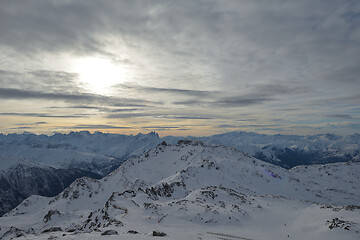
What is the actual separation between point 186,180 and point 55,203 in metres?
109

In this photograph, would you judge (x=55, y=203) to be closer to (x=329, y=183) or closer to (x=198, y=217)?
(x=198, y=217)

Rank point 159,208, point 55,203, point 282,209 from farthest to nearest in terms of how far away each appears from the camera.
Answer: point 55,203 < point 282,209 < point 159,208

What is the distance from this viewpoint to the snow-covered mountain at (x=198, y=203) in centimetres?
3447

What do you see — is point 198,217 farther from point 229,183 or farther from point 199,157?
point 199,157

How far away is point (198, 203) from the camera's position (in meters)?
50.8

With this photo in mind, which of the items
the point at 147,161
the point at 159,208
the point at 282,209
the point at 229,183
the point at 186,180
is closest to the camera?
the point at 159,208

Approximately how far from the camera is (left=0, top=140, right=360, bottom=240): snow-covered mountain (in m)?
34.5

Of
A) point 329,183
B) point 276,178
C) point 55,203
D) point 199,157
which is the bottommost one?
point 55,203

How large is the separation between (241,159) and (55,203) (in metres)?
143

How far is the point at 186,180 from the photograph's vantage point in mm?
105562

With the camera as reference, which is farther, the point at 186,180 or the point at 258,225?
the point at 186,180

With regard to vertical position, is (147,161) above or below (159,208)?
below

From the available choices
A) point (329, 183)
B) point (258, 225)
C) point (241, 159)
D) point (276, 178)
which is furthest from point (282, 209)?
point (329, 183)

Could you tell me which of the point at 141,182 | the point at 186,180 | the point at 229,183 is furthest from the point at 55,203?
the point at 229,183
